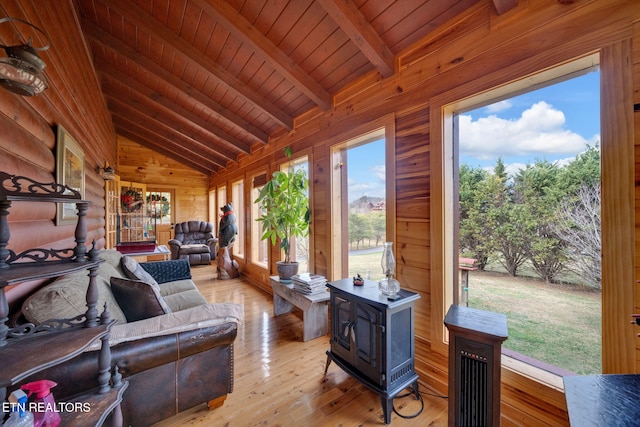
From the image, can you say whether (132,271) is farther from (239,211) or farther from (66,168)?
(239,211)

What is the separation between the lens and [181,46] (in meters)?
2.57

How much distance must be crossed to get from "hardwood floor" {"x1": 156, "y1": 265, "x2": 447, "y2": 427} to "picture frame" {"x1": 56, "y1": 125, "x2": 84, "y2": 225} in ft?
5.70

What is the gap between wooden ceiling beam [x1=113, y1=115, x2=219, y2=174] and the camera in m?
5.90

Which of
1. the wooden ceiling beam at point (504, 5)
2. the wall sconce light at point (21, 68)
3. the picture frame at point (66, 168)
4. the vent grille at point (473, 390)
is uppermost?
the wooden ceiling beam at point (504, 5)

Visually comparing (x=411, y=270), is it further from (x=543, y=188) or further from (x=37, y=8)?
(x=37, y=8)

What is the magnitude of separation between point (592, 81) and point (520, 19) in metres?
0.53

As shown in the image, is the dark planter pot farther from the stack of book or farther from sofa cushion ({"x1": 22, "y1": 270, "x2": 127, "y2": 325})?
sofa cushion ({"x1": 22, "y1": 270, "x2": 127, "y2": 325})

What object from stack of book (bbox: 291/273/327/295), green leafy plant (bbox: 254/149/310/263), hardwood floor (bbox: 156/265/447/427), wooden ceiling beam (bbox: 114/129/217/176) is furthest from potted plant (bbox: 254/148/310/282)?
wooden ceiling beam (bbox: 114/129/217/176)

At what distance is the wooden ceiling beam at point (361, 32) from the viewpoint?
1695 mm

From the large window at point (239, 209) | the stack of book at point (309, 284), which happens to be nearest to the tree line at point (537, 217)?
the stack of book at point (309, 284)

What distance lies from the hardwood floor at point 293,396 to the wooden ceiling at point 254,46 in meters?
2.57

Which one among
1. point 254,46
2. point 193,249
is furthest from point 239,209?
point 254,46

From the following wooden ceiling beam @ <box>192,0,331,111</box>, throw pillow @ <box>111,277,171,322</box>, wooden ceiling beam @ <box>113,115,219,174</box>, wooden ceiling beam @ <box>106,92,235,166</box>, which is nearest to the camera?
throw pillow @ <box>111,277,171,322</box>

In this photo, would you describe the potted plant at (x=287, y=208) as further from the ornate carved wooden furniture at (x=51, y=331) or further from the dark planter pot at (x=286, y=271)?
the ornate carved wooden furniture at (x=51, y=331)
